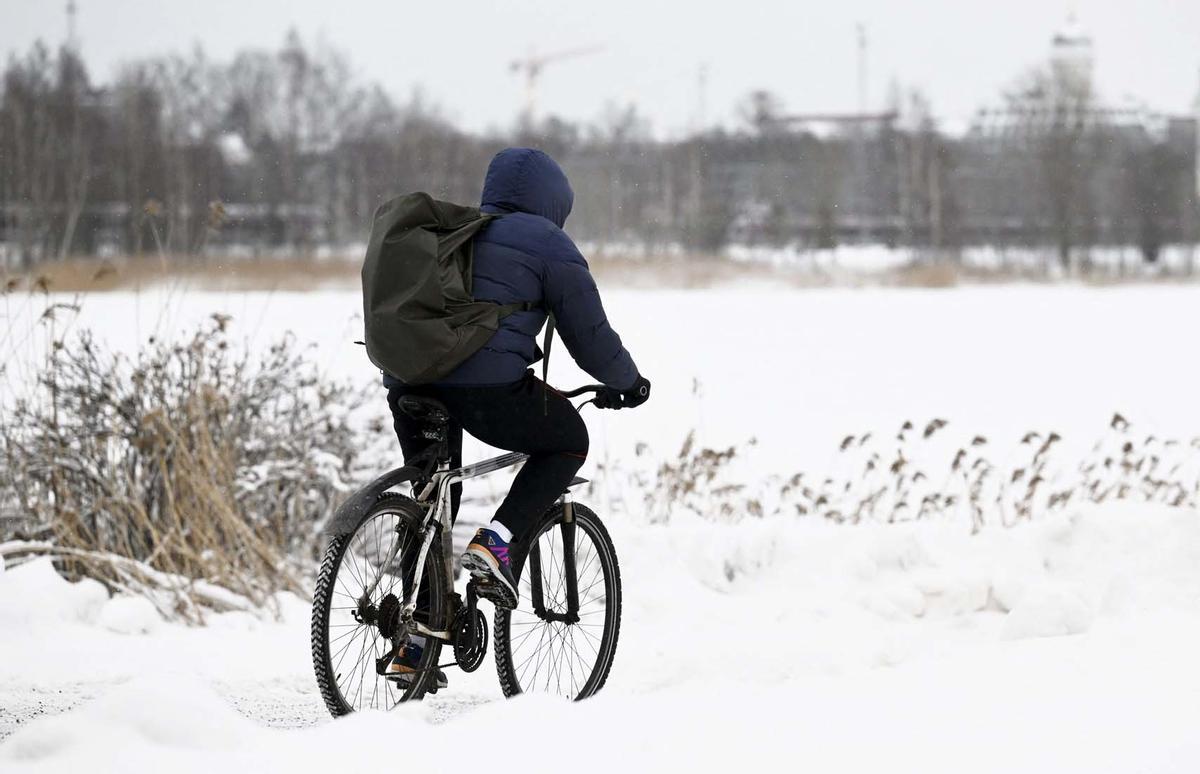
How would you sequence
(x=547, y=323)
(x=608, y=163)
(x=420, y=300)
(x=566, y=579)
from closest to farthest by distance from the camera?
(x=420, y=300) < (x=547, y=323) < (x=566, y=579) < (x=608, y=163)

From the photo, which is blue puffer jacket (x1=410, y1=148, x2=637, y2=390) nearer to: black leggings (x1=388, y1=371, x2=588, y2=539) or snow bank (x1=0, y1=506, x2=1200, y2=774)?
black leggings (x1=388, y1=371, x2=588, y2=539)

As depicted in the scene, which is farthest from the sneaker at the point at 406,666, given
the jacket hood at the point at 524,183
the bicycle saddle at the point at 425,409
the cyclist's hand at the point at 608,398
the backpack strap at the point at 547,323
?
the jacket hood at the point at 524,183

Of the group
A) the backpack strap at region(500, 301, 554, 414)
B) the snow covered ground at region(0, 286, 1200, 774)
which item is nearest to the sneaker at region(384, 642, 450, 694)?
the snow covered ground at region(0, 286, 1200, 774)

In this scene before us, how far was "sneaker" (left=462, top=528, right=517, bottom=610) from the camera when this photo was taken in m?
3.96

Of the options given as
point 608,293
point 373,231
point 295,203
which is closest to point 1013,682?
point 373,231

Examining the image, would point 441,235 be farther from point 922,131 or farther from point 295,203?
point 922,131

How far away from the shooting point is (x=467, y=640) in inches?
161

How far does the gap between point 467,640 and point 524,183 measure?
1316 mm

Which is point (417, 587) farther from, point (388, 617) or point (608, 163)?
point (608, 163)

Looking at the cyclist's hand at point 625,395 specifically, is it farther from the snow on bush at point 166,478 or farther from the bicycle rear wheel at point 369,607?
the snow on bush at point 166,478

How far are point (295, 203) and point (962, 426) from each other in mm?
33521

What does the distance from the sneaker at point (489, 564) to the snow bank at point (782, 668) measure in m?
0.36

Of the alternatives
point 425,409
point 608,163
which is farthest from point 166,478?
point 608,163

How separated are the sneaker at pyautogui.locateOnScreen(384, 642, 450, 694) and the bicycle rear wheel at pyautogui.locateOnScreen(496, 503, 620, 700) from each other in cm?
30
